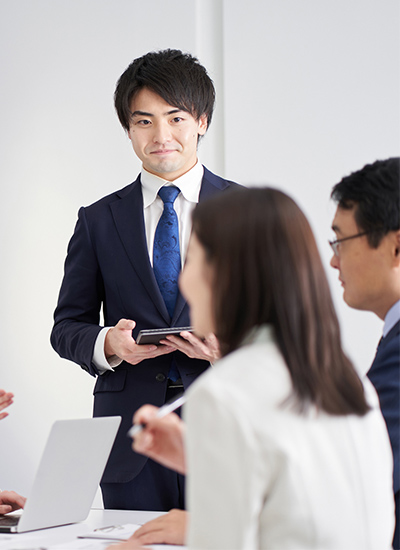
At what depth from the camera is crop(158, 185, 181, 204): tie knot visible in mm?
2396

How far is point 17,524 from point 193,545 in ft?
2.91

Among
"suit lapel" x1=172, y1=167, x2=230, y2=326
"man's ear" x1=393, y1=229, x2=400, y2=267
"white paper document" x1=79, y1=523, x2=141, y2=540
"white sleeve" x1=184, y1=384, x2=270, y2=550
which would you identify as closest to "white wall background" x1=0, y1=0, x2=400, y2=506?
"suit lapel" x1=172, y1=167, x2=230, y2=326

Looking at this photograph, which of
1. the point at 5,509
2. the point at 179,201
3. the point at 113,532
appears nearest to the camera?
the point at 113,532

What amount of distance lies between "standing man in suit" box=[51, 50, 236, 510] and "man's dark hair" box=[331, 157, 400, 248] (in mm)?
612

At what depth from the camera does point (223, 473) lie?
90cm

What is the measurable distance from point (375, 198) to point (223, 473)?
968 millimetres

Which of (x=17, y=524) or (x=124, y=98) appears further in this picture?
(x=124, y=98)

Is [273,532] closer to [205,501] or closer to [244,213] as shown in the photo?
[205,501]

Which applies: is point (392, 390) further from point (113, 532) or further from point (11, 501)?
point (11, 501)

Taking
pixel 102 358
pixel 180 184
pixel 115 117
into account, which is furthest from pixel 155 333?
pixel 115 117

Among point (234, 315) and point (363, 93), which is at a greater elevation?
point (363, 93)

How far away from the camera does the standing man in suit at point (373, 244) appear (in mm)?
1651

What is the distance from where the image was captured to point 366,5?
3.60 metres

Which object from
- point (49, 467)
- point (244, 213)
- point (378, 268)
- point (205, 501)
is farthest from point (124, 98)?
point (205, 501)
